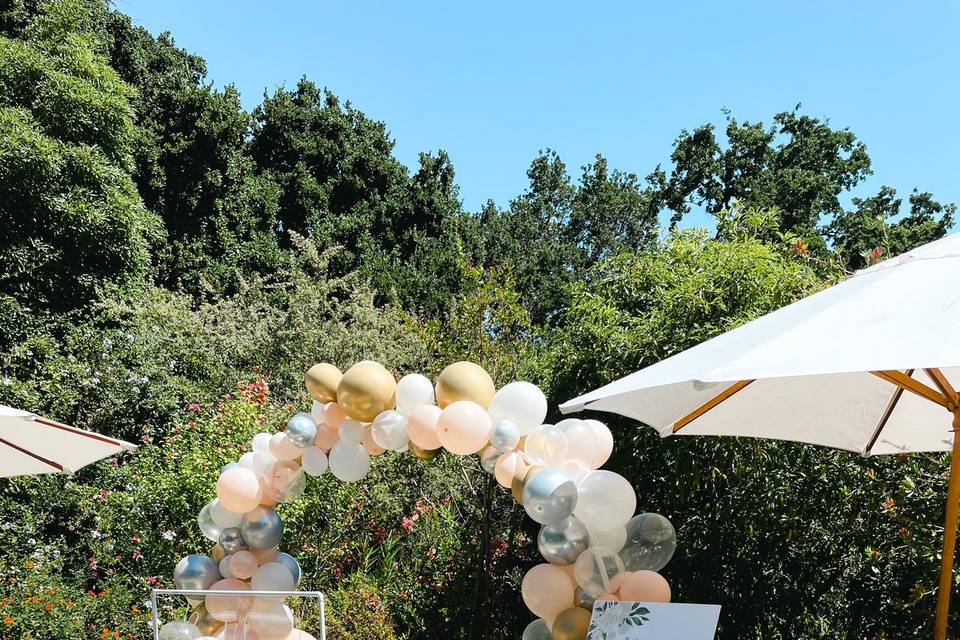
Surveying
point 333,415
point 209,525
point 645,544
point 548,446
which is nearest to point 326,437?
point 333,415

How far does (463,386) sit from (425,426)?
26 cm

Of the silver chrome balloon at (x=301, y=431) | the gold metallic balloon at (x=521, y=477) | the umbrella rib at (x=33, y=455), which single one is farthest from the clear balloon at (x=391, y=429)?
the umbrella rib at (x=33, y=455)

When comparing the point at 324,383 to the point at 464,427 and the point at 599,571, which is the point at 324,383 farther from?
the point at 599,571

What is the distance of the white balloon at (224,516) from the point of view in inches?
171

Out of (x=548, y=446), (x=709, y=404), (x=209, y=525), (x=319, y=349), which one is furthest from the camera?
(x=319, y=349)

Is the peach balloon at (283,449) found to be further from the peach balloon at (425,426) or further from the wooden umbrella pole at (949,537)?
the wooden umbrella pole at (949,537)

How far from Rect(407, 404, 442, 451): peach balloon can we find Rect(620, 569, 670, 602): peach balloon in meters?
1.12

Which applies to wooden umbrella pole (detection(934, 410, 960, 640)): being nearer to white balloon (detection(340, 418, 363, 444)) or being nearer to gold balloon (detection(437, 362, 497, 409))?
gold balloon (detection(437, 362, 497, 409))

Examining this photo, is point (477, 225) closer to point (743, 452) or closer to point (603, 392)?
point (743, 452)

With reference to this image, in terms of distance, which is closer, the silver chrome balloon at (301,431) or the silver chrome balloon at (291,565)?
the silver chrome balloon at (301,431)

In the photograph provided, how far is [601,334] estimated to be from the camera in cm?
551

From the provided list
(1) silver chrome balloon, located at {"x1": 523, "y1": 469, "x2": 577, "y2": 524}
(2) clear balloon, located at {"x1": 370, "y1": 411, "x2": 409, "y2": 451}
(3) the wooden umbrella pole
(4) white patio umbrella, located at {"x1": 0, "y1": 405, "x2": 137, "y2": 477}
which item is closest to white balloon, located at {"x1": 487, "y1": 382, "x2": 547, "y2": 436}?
(1) silver chrome balloon, located at {"x1": 523, "y1": 469, "x2": 577, "y2": 524}

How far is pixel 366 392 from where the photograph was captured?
3971mm

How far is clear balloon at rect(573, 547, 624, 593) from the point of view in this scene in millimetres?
3285
